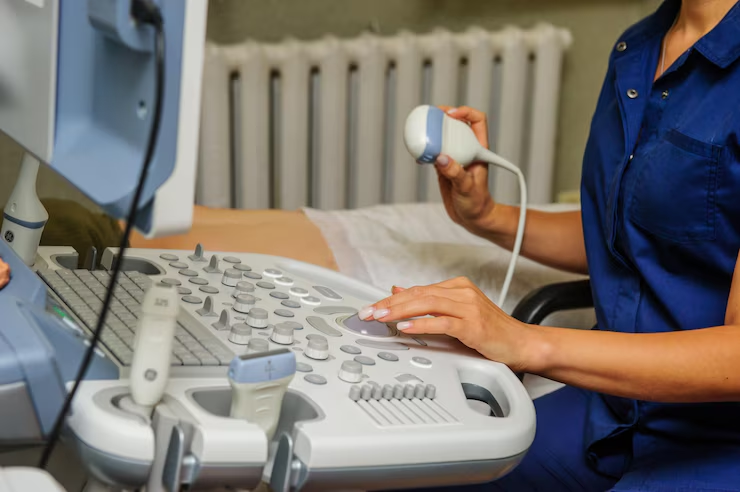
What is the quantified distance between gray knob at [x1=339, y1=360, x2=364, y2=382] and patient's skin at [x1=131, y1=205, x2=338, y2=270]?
0.53m

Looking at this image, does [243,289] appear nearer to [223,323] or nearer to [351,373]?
[223,323]

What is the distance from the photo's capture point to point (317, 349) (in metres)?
0.76

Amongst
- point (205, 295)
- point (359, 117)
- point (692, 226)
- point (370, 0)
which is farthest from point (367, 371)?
point (370, 0)

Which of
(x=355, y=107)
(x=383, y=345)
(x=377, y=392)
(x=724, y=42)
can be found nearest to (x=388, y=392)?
(x=377, y=392)

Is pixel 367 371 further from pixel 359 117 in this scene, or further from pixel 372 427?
pixel 359 117

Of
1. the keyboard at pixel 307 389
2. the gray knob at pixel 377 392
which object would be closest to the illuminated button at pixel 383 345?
the keyboard at pixel 307 389

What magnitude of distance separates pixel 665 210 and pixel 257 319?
1.55 ft

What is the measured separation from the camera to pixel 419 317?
0.86m

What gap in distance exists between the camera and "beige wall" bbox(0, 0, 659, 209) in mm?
2098

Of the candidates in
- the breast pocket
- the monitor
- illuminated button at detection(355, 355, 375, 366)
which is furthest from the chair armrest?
the monitor

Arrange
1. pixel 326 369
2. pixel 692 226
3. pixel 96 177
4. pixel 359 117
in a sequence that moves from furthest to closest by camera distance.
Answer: pixel 359 117
pixel 692 226
pixel 326 369
pixel 96 177

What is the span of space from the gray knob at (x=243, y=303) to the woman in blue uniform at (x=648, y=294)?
0.12m

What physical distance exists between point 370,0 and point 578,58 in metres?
0.55

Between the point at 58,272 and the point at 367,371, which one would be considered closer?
the point at 367,371
